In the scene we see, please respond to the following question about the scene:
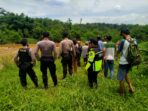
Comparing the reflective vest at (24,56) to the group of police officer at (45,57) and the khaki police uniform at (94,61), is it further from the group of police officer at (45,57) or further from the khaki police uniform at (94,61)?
the khaki police uniform at (94,61)

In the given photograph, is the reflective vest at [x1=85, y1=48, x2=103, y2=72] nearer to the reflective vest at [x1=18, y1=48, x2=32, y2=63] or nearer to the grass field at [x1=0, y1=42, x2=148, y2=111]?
the grass field at [x1=0, y1=42, x2=148, y2=111]

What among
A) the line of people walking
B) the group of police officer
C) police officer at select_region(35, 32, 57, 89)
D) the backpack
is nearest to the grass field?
the line of people walking

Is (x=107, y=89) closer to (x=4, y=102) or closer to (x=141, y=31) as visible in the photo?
(x=4, y=102)

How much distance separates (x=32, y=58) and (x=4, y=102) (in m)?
3.28

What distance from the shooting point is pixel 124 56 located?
10453 millimetres

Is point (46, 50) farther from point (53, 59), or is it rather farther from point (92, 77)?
point (92, 77)

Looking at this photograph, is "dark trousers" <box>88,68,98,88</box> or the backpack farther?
"dark trousers" <box>88,68,98,88</box>

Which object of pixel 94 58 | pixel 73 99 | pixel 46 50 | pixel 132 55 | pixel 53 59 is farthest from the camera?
pixel 53 59

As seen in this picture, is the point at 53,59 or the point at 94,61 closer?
the point at 94,61

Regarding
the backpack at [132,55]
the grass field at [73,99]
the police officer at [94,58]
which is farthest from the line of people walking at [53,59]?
the grass field at [73,99]

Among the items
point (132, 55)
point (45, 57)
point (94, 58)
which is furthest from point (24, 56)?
point (132, 55)

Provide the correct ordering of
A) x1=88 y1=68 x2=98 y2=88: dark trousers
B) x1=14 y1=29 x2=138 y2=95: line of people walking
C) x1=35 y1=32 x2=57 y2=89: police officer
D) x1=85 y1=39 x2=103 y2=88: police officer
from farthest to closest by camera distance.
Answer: x1=35 y1=32 x2=57 y2=89: police officer → x1=88 y1=68 x2=98 y2=88: dark trousers → x1=85 y1=39 x2=103 y2=88: police officer → x1=14 y1=29 x2=138 y2=95: line of people walking

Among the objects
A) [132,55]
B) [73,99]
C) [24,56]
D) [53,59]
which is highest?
[132,55]

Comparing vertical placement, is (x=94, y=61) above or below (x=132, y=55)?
below
